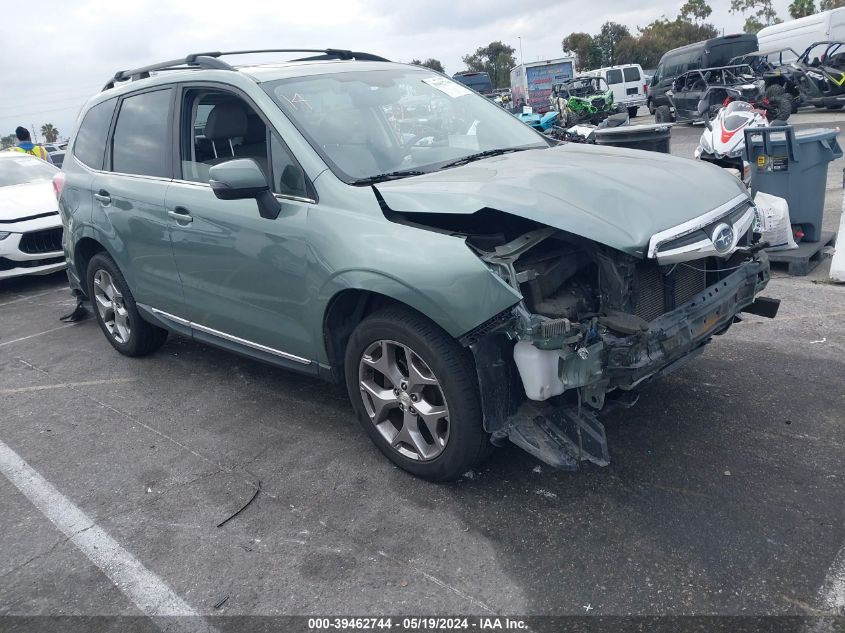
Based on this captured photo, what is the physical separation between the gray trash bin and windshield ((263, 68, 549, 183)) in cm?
301

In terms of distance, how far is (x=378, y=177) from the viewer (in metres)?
3.59

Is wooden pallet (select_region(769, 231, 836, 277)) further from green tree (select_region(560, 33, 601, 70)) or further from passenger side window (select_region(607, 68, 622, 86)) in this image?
green tree (select_region(560, 33, 601, 70))

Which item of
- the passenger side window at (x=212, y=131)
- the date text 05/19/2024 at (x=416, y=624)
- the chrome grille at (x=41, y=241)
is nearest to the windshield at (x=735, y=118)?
the passenger side window at (x=212, y=131)

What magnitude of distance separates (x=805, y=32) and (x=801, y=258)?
66.5ft

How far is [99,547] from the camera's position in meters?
3.25

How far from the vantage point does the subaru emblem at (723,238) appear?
3207 millimetres

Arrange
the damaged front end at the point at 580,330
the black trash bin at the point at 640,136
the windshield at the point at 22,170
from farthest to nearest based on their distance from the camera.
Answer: the windshield at the point at 22,170
the black trash bin at the point at 640,136
the damaged front end at the point at 580,330

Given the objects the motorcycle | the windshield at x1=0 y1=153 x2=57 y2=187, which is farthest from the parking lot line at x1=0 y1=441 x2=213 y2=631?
the motorcycle

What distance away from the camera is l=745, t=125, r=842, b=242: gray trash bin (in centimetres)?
628

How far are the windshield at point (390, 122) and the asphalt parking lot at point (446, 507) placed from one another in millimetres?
1545

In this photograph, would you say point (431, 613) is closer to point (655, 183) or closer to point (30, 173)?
point (655, 183)

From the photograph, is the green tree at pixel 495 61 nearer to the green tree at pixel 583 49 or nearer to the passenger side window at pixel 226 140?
the green tree at pixel 583 49

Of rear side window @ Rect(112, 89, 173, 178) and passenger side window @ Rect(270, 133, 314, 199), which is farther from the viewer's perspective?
rear side window @ Rect(112, 89, 173, 178)

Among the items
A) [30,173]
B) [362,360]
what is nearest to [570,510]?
[362,360]
